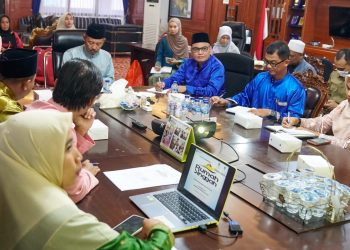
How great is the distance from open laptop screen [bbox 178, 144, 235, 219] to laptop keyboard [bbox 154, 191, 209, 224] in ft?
0.09

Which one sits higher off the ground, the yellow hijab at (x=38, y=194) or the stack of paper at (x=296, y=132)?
the yellow hijab at (x=38, y=194)

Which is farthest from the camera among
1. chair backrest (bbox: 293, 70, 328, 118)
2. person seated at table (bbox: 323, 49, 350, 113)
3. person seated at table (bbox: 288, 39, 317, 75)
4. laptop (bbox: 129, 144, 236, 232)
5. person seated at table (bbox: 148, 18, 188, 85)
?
person seated at table (bbox: 148, 18, 188, 85)

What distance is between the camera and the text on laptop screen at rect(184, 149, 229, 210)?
155 cm

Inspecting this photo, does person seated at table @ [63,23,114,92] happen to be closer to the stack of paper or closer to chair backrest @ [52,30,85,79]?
chair backrest @ [52,30,85,79]

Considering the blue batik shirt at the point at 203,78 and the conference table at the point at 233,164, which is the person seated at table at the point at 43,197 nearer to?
the conference table at the point at 233,164

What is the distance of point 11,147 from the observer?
3.84ft

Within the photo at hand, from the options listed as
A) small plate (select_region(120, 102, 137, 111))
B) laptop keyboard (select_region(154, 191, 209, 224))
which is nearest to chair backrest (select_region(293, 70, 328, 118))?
small plate (select_region(120, 102, 137, 111))

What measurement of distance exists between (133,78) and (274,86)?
2.75m

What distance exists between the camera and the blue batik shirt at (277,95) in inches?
130

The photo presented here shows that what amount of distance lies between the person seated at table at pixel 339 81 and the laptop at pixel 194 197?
342cm

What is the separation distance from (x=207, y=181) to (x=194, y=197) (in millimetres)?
98

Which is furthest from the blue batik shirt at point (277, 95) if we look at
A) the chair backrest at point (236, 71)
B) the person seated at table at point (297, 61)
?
the person seated at table at point (297, 61)

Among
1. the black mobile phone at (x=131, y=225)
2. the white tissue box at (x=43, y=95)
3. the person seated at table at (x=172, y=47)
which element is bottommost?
the black mobile phone at (x=131, y=225)

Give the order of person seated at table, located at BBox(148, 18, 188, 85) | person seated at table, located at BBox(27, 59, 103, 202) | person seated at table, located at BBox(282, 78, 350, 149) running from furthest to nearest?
person seated at table, located at BBox(148, 18, 188, 85), person seated at table, located at BBox(282, 78, 350, 149), person seated at table, located at BBox(27, 59, 103, 202)
